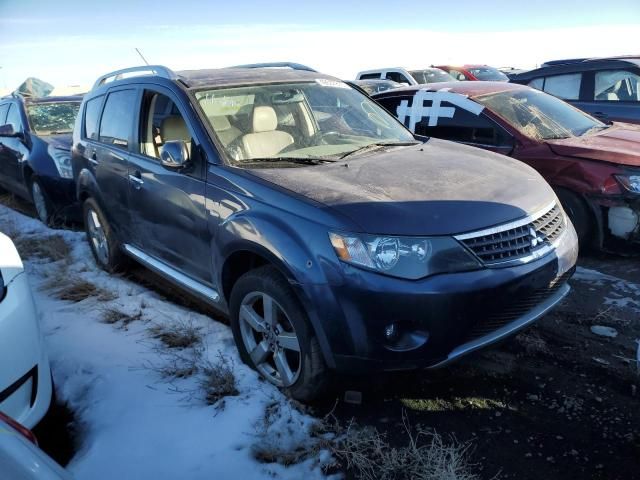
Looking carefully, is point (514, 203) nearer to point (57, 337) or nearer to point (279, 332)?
point (279, 332)

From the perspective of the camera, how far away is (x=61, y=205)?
6.46 metres

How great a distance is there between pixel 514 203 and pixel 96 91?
13.0ft

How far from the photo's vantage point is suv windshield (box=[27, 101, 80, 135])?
23.8 ft

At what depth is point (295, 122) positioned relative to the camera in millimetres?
3770

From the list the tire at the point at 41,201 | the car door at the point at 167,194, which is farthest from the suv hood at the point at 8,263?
the tire at the point at 41,201

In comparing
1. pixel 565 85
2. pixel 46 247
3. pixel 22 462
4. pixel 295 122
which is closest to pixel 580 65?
pixel 565 85

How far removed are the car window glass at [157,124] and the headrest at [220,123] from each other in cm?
37

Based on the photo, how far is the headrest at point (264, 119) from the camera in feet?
11.8

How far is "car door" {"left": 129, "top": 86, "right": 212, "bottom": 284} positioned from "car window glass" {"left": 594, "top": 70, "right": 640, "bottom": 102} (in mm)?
6000

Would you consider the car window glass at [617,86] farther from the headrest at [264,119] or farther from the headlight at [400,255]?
the headlight at [400,255]

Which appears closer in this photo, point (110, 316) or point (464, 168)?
point (464, 168)

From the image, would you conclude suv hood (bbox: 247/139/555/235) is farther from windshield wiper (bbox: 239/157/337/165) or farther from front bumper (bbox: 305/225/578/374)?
front bumper (bbox: 305/225/578/374)

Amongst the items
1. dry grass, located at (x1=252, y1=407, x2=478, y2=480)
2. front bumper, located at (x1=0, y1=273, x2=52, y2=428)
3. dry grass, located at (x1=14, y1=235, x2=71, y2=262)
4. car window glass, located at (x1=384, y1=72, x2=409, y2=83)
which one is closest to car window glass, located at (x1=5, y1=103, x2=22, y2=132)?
dry grass, located at (x1=14, y1=235, x2=71, y2=262)

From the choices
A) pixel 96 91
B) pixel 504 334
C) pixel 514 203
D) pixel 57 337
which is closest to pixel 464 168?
pixel 514 203
